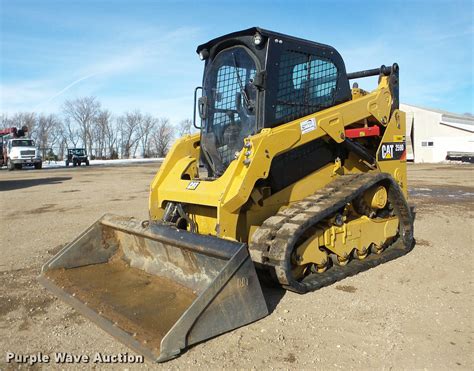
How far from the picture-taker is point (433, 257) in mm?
5805

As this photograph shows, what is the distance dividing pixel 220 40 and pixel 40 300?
11.6 ft

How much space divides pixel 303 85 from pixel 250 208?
5.35ft

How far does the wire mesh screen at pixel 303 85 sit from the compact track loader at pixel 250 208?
17 millimetres

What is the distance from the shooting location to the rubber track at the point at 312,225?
406cm

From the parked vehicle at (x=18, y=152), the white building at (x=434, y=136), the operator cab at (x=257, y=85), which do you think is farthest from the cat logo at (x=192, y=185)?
the white building at (x=434, y=136)

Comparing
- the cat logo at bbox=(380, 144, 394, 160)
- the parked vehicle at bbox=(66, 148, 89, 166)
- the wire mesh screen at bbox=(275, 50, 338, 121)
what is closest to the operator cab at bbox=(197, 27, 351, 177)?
A: the wire mesh screen at bbox=(275, 50, 338, 121)

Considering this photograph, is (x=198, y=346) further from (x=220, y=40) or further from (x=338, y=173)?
(x=220, y=40)

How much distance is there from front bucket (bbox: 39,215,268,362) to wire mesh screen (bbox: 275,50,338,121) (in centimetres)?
187

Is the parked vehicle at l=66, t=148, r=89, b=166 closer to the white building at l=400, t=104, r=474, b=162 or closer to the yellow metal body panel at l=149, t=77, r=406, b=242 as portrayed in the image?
the white building at l=400, t=104, r=474, b=162

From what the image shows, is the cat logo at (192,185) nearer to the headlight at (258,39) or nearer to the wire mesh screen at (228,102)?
the wire mesh screen at (228,102)

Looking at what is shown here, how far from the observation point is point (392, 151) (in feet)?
19.9

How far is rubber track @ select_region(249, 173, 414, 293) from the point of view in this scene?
4.06m

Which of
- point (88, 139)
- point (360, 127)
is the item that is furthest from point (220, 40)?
point (88, 139)

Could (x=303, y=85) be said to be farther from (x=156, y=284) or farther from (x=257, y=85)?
(x=156, y=284)
